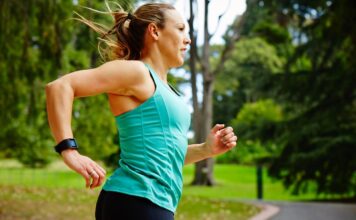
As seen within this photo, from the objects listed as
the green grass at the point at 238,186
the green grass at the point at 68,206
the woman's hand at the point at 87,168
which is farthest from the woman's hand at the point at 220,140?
the green grass at the point at 238,186

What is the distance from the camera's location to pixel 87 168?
191cm

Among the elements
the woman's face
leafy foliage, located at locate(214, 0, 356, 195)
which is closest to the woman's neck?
the woman's face

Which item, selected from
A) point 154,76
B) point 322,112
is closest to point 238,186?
point 322,112

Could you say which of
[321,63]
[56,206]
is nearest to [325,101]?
[321,63]

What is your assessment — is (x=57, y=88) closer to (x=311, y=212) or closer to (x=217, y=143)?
(x=217, y=143)

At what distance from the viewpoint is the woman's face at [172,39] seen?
2334mm

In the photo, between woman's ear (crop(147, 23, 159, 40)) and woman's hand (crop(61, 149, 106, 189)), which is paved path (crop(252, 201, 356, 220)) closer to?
woman's ear (crop(147, 23, 159, 40))

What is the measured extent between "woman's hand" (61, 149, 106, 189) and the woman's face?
0.58 meters

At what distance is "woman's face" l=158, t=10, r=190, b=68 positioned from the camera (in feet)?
7.66

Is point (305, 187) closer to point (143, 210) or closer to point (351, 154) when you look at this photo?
point (351, 154)

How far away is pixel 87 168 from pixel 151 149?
0.30 metres

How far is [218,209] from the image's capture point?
11.3 meters

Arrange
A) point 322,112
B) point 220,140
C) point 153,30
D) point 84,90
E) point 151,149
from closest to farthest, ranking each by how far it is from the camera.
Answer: point 84,90 → point 151,149 → point 153,30 → point 220,140 → point 322,112

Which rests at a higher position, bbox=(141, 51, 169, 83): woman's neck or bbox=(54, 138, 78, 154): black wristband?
bbox=(141, 51, 169, 83): woman's neck
